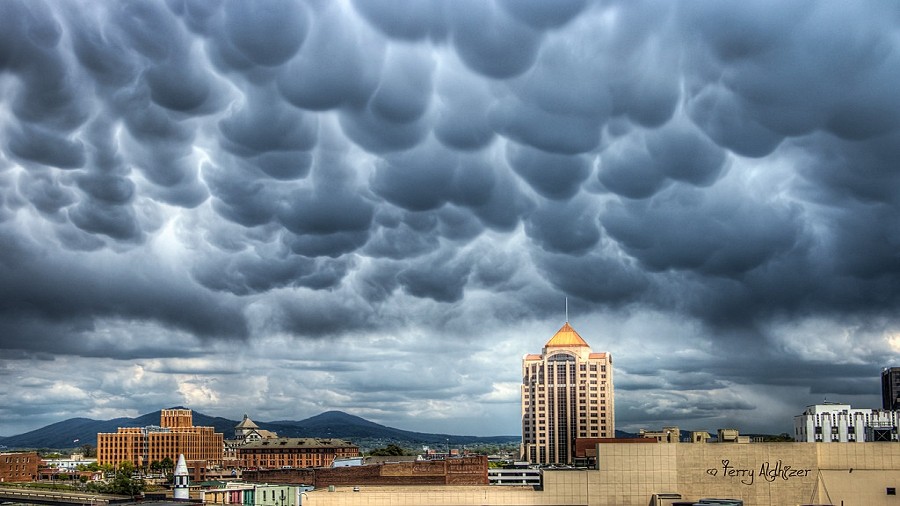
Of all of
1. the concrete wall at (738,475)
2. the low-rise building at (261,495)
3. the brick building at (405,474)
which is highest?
the concrete wall at (738,475)

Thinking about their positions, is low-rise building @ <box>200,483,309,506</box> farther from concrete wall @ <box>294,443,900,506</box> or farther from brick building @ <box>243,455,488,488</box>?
concrete wall @ <box>294,443,900,506</box>

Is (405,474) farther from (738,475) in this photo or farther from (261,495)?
(738,475)

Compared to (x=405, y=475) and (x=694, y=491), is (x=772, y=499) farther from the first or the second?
(x=405, y=475)

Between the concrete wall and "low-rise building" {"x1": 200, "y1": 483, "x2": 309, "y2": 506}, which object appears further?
"low-rise building" {"x1": 200, "y1": 483, "x2": 309, "y2": 506}

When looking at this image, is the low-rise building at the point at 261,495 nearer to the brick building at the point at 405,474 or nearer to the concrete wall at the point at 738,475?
the brick building at the point at 405,474

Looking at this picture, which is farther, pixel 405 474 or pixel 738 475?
pixel 405 474

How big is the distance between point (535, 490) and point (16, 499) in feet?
456

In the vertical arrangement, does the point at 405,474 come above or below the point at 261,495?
above
